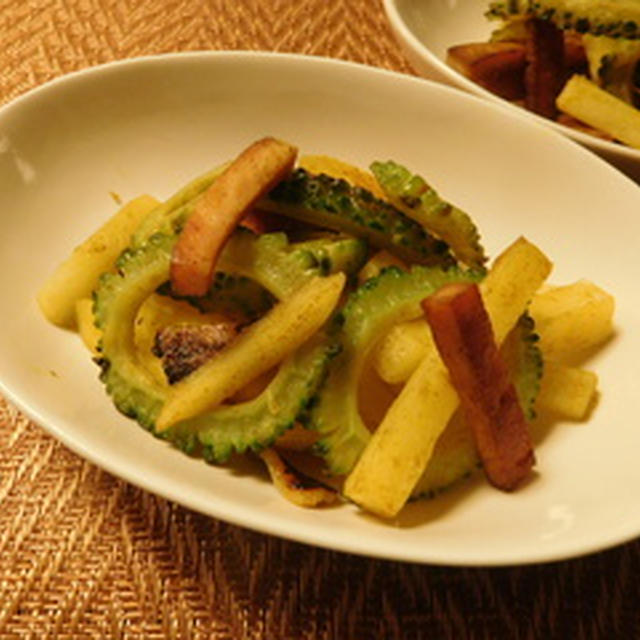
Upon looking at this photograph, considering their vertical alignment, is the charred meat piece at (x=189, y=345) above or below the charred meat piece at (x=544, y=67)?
above

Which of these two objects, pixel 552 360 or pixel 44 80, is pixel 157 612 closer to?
pixel 552 360

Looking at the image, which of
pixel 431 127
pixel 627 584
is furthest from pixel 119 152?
pixel 627 584

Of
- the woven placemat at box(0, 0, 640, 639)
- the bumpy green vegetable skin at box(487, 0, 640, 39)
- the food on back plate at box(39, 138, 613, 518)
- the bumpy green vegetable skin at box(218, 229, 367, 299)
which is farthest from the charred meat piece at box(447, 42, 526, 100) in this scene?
the woven placemat at box(0, 0, 640, 639)

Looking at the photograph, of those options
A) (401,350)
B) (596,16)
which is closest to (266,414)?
(401,350)

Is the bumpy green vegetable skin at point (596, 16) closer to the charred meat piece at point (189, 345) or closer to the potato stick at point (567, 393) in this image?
the potato stick at point (567, 393)

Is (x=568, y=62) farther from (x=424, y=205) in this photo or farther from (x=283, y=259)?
(x=283, y=259)


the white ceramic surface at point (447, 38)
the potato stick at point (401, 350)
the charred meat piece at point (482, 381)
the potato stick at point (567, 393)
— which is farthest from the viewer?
the white ceramic surface at point (447, 38)

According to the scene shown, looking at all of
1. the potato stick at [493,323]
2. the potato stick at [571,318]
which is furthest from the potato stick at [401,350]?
the potato stick at [571,318]
